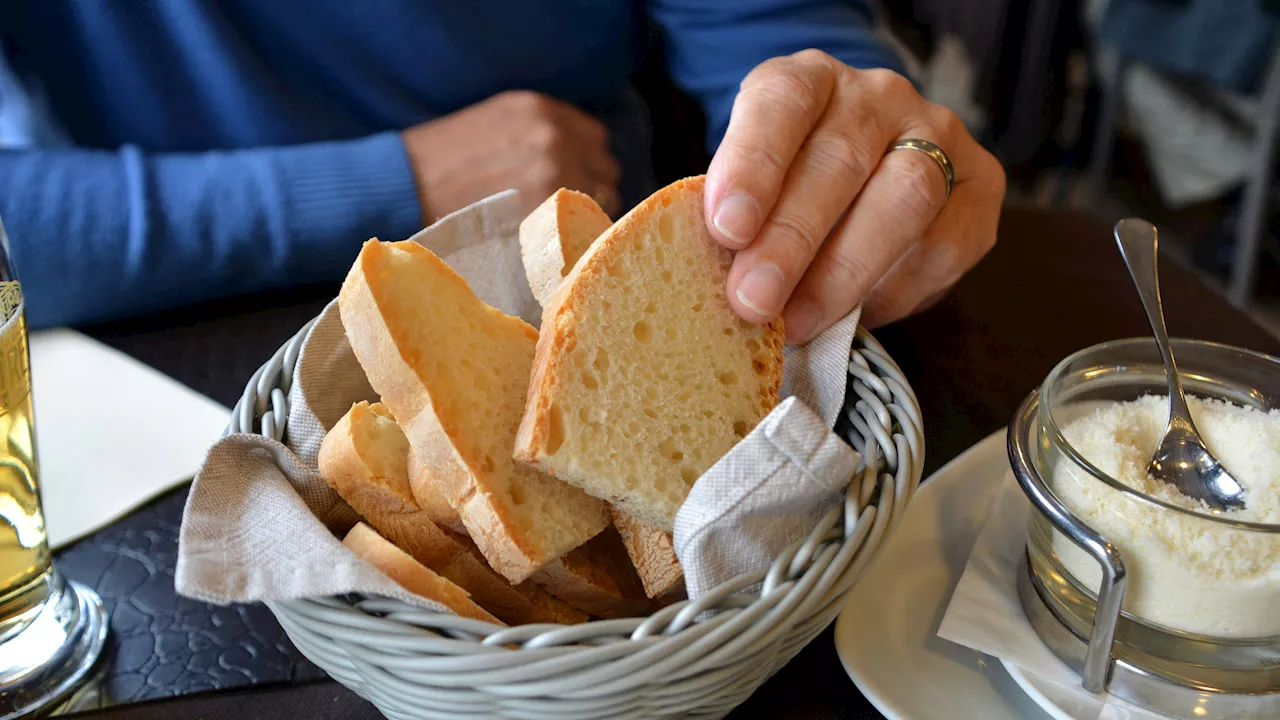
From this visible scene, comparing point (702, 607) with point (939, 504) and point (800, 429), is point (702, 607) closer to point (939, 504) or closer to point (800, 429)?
point (800, 429)

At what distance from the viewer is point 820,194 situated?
2.02 feet

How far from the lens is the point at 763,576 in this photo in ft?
1.38

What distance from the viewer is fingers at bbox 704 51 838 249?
0.58 m

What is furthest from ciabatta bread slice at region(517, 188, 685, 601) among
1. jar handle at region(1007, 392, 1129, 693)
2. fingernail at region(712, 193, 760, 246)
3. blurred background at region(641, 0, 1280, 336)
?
blurred background at region(641, 0, 1280, 336)

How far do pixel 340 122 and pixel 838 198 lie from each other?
0.72m

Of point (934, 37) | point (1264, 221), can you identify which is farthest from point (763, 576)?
point (934, 37)

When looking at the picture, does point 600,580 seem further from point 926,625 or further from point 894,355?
point 894,355

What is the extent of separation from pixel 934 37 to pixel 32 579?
7.64ft

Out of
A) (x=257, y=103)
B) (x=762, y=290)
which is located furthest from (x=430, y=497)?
(x=257, y=103)

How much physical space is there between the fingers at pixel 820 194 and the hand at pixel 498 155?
0.41 meters

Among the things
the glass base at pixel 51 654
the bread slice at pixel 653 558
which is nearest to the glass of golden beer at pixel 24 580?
the glass base at pixel 51 654

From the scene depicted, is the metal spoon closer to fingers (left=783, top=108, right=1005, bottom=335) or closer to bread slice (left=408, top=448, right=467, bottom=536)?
fingers (left=783, top=108, right=1005, bottom=335)

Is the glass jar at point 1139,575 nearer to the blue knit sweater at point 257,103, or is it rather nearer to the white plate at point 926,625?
the white plate at point 926,625

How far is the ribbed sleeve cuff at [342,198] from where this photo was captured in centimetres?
96
